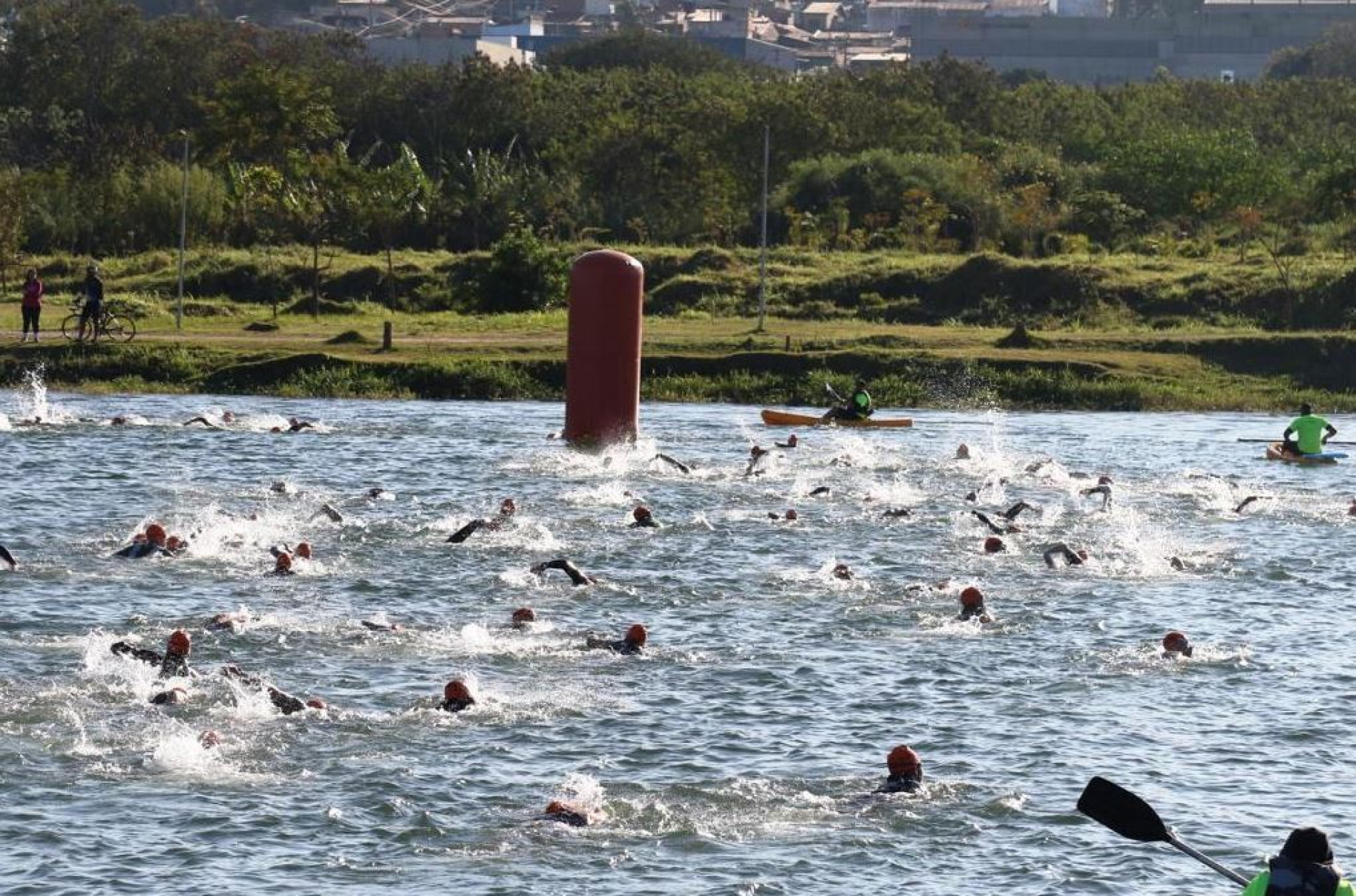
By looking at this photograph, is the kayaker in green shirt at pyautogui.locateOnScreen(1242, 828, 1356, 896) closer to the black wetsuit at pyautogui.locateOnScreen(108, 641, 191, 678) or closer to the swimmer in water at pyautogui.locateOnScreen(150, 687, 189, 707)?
the swimmer in water at pyautogui.locateOnScreen(150, 687, 189, 707)

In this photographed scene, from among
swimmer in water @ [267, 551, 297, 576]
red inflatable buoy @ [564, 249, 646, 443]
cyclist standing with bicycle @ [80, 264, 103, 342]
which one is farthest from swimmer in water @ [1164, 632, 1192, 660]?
cyclist standing with bicycle @ [80, 264, 103, 342]

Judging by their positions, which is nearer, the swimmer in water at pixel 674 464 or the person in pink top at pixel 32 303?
the swimmer in water at pixel 674 464

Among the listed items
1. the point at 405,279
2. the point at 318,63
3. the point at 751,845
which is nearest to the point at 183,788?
the point at 751,845

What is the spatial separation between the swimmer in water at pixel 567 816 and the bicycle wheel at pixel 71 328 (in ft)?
128

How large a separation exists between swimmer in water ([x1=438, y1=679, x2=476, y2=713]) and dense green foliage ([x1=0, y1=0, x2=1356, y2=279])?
4480 cm

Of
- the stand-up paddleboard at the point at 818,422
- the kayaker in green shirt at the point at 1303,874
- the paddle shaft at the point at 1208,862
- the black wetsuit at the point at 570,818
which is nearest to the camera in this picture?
the kayaker in green shirt at the point at 1303,874

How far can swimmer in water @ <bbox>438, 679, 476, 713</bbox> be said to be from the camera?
2331 cm

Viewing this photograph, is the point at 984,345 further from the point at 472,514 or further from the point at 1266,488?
the point at 472,514

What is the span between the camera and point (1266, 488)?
42562 mm

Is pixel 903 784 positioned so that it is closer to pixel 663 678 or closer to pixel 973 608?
pixel 663 678

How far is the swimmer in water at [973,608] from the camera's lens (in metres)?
28.9

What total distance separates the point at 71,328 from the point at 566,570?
3236cm

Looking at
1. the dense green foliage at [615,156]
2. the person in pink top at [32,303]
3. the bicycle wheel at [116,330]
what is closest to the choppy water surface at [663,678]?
the person in pink top at [32,303]

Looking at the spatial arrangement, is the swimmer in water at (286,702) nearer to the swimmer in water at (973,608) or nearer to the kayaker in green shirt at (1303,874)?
the swimmer in water at (973,608)
